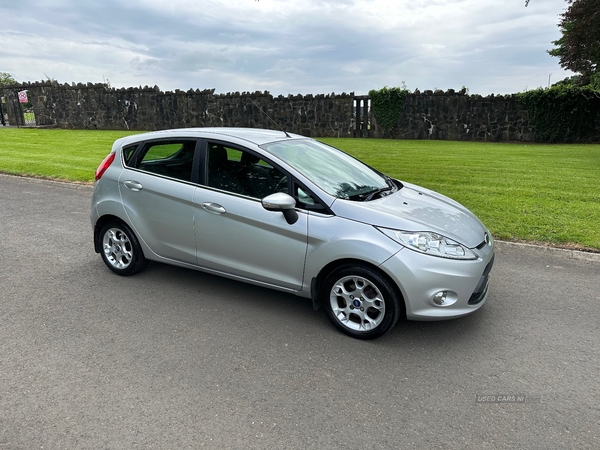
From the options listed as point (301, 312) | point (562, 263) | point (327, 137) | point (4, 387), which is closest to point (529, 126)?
point (327, 137)

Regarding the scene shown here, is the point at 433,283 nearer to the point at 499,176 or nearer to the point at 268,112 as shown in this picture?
the point at 499,176

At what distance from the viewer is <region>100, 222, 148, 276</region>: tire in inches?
195

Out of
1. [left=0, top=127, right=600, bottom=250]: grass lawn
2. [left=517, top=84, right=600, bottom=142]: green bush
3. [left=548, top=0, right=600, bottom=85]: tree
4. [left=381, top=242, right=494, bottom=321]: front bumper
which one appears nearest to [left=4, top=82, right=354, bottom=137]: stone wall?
[left=0, top=127, right=600, bottom=250]: grass lawn

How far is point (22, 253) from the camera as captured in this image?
19.1ft

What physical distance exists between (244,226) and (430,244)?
64.3 inches

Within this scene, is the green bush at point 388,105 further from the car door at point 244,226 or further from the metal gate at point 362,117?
the car door at point 244,226

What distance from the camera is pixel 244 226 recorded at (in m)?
4.13

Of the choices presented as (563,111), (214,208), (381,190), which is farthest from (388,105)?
(214,208)

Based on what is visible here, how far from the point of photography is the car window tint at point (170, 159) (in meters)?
4.57

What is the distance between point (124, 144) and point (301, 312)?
8.94 ft

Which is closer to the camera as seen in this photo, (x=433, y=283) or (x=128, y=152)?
(x=433, y=283)

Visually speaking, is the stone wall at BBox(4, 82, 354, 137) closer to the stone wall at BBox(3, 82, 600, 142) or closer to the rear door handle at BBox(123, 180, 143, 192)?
the stone wall at BBox(3, 82, 600, 142)

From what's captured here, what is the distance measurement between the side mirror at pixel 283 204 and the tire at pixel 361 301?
595mm

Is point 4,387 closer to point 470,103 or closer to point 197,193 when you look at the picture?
point 197,193
